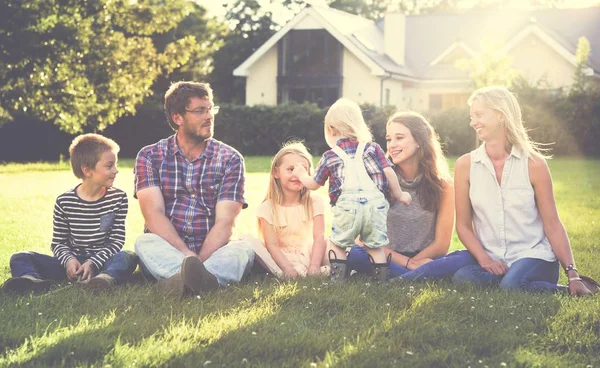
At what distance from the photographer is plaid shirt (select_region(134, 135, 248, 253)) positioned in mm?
6008

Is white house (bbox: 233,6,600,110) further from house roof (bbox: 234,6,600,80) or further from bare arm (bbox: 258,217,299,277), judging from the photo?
bare arm (bbox: 258,217,299,277)

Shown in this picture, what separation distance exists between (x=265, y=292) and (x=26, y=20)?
17.2m

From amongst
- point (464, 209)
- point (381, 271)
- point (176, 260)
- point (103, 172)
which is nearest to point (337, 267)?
point (381, 271)

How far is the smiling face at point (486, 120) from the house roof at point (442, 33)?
96.4 ft

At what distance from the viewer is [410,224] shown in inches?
247

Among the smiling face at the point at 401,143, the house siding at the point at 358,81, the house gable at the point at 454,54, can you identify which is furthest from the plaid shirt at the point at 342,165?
the house gable at the point at 454,54

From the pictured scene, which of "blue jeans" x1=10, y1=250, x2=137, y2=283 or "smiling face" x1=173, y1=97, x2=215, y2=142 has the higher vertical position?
"smiling face" x1=173, y1=97, x2=215, y2=142

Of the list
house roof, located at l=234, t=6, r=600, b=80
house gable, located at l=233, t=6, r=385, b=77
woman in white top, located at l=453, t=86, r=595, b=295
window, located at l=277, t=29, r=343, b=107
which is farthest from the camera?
window, located at l=277, t=29, r=343, b=107

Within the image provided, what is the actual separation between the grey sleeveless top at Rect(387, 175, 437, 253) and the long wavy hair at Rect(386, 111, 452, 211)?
56 millimetres

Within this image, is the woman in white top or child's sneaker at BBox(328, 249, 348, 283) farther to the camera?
child's sneaker at BBox(328, 249, 348, 283)

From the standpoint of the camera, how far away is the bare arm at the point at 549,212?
18.2 feet

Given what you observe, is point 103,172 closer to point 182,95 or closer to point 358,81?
point 182,95

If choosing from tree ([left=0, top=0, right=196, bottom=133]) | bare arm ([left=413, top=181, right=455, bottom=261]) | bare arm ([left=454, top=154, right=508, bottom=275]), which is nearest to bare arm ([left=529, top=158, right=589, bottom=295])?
bare arm ([left=454, top=154, right=508, bottom=275])

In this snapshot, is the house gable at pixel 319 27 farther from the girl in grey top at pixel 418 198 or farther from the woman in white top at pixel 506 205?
the woman in white top at pixel 506 205
